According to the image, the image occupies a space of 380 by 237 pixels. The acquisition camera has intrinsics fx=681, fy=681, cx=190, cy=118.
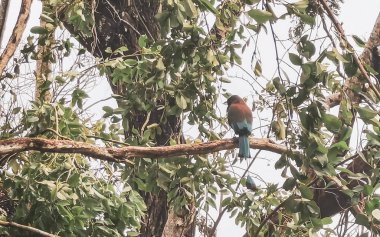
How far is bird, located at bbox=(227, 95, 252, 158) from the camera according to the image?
309 cm

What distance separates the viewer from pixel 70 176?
2.99 metres

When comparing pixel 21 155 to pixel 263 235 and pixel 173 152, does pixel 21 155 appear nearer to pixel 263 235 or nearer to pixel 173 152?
pixel 173 152

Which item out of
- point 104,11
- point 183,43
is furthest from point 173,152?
point 104,11

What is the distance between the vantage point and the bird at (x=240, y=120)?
10.1 ft

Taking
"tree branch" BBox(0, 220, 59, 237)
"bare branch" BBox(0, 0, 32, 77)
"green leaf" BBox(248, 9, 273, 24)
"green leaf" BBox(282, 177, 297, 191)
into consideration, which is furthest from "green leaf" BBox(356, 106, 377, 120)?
"bare branch" BBox(0, 0, 32, 77)

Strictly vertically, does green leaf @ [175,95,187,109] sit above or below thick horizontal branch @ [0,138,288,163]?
above

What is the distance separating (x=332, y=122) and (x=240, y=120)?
4.66ft

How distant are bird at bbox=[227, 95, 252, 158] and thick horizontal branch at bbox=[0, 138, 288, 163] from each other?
13 centimetres

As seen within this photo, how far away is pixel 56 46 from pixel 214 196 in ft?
3.57

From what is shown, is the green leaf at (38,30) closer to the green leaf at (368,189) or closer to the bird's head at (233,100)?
the bird's head at (233,100)

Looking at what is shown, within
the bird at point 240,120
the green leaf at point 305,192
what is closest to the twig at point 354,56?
the green leaf at point 305,192

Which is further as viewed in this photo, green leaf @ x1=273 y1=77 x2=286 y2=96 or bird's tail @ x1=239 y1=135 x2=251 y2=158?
bird's tail @ x1=239 y1=135 x2=251 y2=158

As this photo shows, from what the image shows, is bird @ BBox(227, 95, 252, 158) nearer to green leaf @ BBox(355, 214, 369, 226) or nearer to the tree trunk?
the tree trunk

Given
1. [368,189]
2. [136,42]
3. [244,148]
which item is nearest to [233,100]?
[244,148]
